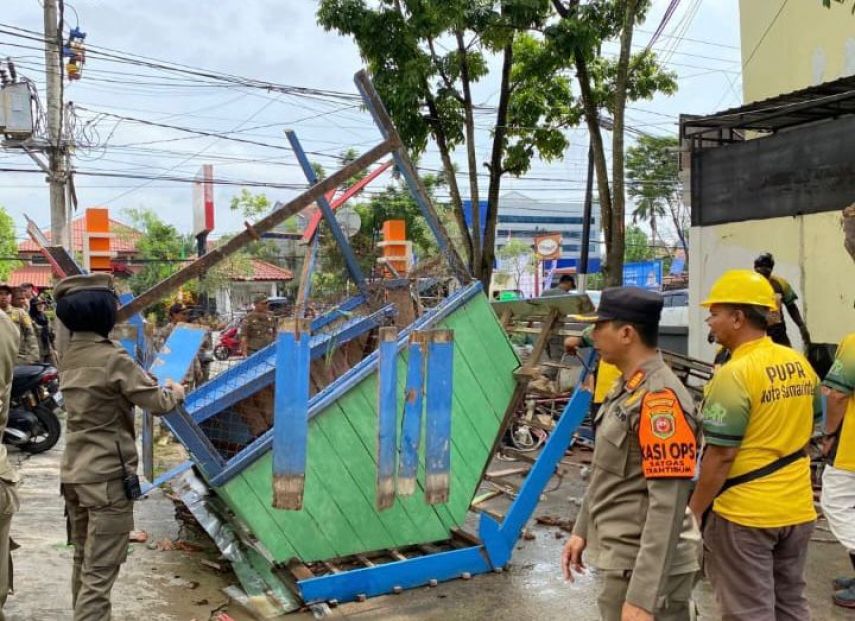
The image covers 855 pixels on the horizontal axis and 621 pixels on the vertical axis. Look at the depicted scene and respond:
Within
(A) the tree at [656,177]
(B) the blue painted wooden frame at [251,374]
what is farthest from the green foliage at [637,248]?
(B) the blue painted wooden frame at [251,374]

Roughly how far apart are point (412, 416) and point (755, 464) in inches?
68.6

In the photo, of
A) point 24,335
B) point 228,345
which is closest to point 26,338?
point 24,335

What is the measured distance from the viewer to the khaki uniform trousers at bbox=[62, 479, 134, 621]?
311cm

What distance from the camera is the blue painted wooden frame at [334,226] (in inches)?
208

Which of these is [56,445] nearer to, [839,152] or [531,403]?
[531,403]

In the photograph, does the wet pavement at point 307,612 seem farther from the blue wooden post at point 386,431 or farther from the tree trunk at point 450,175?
the tree trunk at point 450,175

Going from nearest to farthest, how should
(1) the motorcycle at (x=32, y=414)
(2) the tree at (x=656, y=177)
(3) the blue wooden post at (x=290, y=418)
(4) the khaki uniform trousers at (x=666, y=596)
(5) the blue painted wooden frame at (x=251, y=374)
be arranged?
(4) the khaki uniform trousers at (x=666, y=596), (3) the blue wooden post at (x=290, y=418), (5) the blue painted wooden frame at (x=251, y=374), (1) the motorcycle at (x=32, y=414), (2) the tree at (x=656, y=177)

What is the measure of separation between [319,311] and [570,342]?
1859mm

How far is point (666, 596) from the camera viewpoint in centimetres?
206

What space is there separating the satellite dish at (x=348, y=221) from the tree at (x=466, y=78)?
176 inches

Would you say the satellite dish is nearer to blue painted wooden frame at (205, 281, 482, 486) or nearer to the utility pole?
blue painted wooden frame at (205, 281, 482, 486)

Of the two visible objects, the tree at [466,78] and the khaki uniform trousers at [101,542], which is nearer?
the khaki uniform trousers at [101,542]

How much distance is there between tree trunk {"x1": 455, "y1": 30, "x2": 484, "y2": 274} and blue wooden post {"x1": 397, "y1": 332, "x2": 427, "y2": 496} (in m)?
7.58

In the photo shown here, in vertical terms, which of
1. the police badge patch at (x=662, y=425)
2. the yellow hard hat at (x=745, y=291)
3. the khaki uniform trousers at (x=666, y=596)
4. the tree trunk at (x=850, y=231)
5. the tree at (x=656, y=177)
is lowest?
the khaki uniform trousers at (x=666, y=596)
